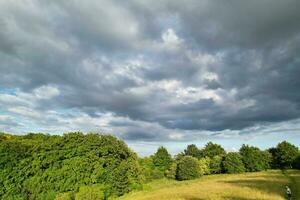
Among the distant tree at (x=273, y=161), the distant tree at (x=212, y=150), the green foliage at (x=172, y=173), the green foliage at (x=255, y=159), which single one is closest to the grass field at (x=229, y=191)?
the green foliage at (x=255, y=159)

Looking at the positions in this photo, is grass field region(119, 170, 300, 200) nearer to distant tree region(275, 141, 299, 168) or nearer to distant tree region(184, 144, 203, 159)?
distant tree region(275, 141, 299, 168)

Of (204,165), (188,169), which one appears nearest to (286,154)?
(204,165)

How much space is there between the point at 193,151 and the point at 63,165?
292 ft

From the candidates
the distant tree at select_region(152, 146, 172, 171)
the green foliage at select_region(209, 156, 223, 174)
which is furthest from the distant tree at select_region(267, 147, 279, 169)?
the distant tree at select_region(152, 146, 172, 171)

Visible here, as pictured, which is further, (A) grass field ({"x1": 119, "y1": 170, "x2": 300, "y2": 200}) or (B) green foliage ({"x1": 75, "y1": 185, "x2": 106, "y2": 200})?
(B) green foliage ({"x1": 75, "y1": 185, "x2": 106, "y2": 200})

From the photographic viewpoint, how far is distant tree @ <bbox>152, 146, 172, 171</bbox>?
120 m

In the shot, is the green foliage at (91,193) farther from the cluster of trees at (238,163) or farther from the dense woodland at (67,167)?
the cluster of trees at (238,163)

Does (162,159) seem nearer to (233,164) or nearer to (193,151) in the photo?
(193,151)

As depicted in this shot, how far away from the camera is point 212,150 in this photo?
4936 inches

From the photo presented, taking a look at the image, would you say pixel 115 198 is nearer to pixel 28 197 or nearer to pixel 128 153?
pixel 128 153

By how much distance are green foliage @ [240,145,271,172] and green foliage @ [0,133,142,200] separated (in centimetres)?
5920

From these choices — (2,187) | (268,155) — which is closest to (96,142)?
(2,187)

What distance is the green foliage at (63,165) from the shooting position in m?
42.6

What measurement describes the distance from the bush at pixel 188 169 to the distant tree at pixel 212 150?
78.5 ft
